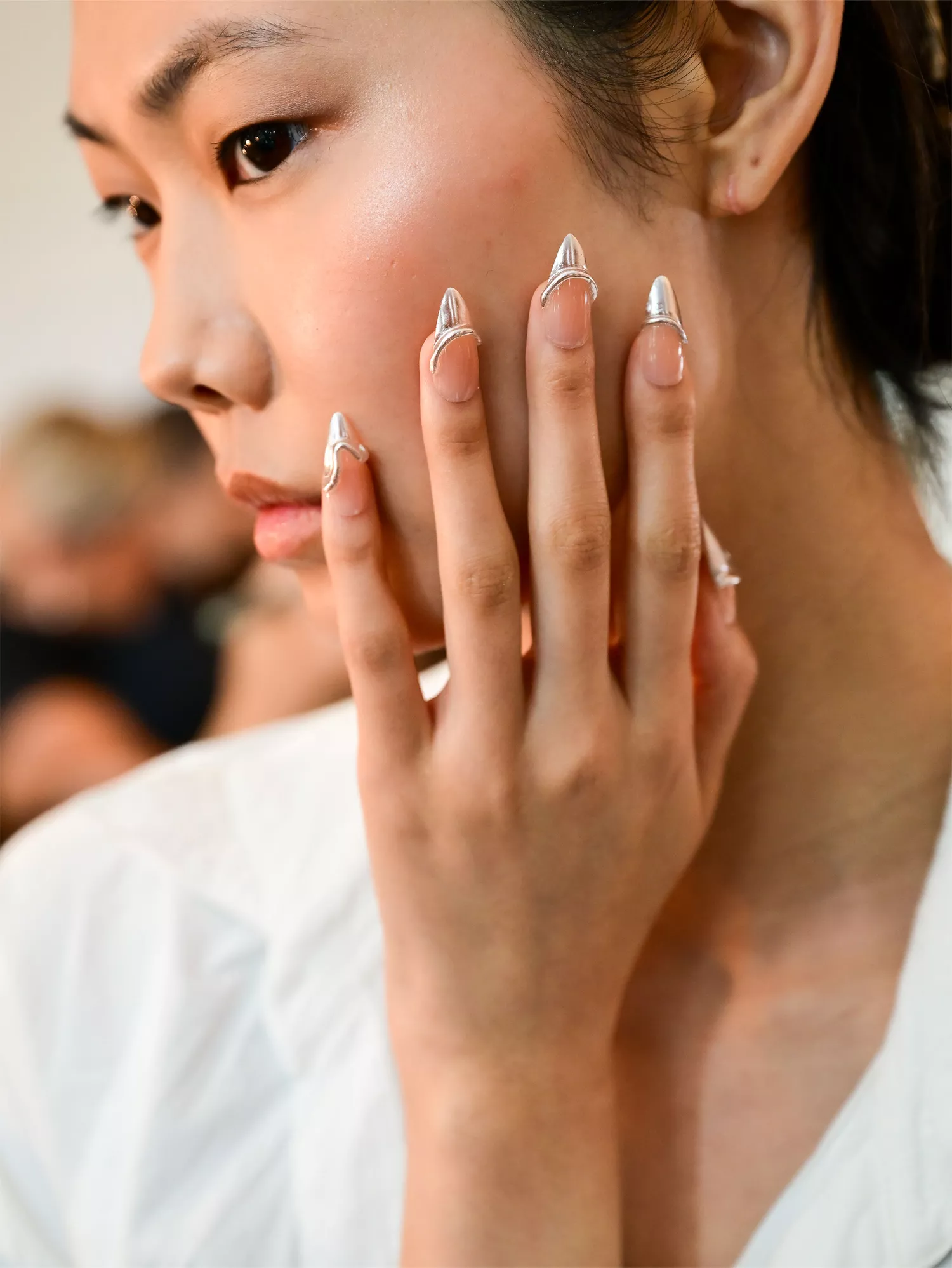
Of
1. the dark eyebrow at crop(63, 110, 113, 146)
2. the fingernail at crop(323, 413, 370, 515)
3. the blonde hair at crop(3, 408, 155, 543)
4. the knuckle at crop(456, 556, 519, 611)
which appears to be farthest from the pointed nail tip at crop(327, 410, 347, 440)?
the blonde hair at crop(3, 408, 155, 543)

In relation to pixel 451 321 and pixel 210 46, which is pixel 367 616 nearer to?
pixel 451 321

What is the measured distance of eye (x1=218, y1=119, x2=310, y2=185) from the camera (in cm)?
59

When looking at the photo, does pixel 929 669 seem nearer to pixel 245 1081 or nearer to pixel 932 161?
pixel 932 161

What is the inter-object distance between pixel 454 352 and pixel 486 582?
0.43 feet

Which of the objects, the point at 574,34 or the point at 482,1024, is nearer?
the point at 574,34

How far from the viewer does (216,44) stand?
56cm

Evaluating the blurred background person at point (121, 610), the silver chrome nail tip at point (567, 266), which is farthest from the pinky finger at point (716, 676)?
the blurred background person at point (121, 610)

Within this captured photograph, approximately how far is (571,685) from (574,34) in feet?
1.18

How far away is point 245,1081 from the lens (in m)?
0.83

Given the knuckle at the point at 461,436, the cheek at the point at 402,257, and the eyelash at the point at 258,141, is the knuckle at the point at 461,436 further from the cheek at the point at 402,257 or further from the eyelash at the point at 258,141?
the eyelash at the point at 258,141

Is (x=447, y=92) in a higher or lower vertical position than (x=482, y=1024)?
higher

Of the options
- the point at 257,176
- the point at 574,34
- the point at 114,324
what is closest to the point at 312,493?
the point at 257,176

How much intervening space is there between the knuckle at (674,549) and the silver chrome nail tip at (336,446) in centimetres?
18

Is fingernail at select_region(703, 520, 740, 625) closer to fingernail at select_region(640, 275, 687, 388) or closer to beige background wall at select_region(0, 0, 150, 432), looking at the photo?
fingernail at select_region(640, 275, 687, 388)
